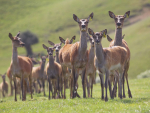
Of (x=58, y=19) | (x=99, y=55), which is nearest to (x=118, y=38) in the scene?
(x=99, y=55)

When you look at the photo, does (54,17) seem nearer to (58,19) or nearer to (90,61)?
(58,19)

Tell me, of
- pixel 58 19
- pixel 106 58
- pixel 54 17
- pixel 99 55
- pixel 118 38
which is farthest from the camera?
pixel 54 17

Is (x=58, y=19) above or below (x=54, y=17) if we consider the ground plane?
below

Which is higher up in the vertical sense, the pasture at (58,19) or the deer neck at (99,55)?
the pasture at (58,19)

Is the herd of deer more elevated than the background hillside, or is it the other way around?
the background hillside

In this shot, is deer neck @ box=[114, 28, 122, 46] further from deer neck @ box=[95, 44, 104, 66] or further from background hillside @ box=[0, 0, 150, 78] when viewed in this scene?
background hillside @ box=[0, 0, 150, 78]

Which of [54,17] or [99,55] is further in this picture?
[54,17]

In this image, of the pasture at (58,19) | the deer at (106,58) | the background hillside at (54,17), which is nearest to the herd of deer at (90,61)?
the deer at (106,58)

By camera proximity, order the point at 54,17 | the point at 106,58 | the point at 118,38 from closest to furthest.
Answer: the point at 106,58 < the point at 118,38 < the point at 54,17

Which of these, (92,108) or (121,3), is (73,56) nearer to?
(92,108)

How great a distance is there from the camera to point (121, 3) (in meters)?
92.6

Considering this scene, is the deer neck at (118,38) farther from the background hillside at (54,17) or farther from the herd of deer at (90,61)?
the background hillside at (54,17)

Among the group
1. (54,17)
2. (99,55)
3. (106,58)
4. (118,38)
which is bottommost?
(106,58)

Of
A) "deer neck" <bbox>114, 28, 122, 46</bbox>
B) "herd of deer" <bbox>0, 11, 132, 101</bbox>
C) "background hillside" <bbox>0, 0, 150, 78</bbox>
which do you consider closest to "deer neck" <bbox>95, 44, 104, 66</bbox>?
"herd of deer" <bbox>0, 11, 132, 101</bbox>
